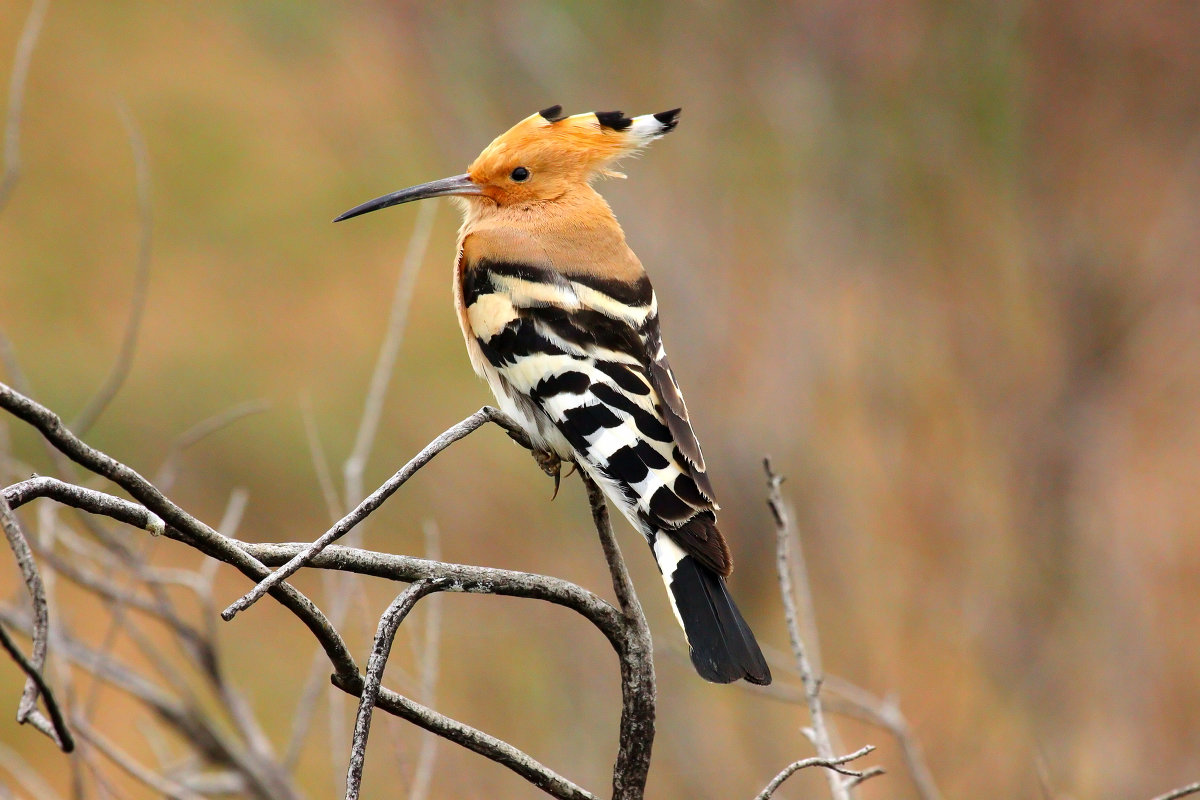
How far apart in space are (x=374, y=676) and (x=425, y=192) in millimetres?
1486

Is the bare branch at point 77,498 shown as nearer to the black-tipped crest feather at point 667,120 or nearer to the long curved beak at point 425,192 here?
the long curved beak at point 425,192

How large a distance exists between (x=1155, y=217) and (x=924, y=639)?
1.28 m

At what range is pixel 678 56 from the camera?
Result: 321 cm

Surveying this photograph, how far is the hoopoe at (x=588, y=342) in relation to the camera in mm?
1422

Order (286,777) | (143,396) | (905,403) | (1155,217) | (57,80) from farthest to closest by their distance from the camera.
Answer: (57,80), (143,396), (905,403), (1155,217), (286,777)

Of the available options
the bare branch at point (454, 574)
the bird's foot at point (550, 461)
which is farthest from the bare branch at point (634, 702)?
the bird's foot at point (550, 461)

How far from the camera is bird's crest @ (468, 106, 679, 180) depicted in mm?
2215

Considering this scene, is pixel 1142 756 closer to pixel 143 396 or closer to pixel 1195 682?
pixel 1195 682

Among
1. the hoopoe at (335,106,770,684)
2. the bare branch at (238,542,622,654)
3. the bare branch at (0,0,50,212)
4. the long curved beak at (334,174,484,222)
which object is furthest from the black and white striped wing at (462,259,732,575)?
the bare branch at (0,0,50,212)

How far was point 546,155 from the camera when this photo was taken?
2.23 metres

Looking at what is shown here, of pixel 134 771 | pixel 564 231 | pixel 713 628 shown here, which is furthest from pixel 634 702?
Answer: pixel 564 231

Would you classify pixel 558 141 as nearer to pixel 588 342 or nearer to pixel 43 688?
pixel 588 342

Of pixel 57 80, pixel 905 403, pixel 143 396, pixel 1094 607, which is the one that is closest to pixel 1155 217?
pixel 905 403

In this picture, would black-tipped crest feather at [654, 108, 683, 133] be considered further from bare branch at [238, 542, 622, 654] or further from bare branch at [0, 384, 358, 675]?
bare branch at [0, 384, 358, 675]
